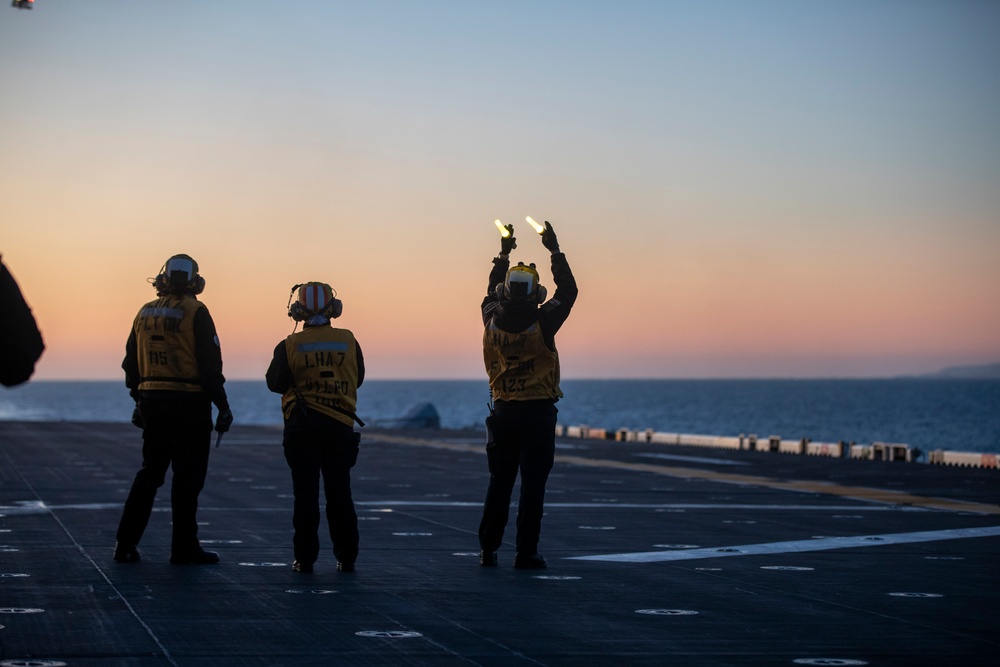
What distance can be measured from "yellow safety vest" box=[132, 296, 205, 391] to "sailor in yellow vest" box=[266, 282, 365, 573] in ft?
2.04

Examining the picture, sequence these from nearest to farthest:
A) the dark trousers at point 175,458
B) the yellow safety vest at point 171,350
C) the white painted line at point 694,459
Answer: the dark trousers at point 175,458, the yellow safety vest at point 171,350, the white painted line at point 694,459

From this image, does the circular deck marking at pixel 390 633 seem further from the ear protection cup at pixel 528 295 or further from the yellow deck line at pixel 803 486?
the yellow deck line at pixel 803 486

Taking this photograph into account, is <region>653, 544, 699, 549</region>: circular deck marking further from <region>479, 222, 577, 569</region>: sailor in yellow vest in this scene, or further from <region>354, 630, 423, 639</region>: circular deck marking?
<region>354, 630, 423, 639</region>: circular deck marking

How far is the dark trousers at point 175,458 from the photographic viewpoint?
1041cm

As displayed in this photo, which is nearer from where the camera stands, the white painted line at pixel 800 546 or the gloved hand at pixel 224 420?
the gloved hand at pixel 224 420

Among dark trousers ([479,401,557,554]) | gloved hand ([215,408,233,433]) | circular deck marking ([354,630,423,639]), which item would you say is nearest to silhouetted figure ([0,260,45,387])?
circular deck marking ([354,630,423,639])

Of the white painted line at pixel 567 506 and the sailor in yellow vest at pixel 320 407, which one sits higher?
the sailor in yellow vest at pixel 320 407

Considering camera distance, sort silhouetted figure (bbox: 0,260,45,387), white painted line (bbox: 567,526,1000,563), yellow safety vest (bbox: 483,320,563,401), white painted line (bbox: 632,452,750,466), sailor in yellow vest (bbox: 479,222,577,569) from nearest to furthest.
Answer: silhouetted figure (bbox: 0,260,45,387) → sailor in yellow vest (bbox: 479,222,577,569) → yellow safety vest (bbox: 483,320,563,401) → white painted line (bbox: 567,526,1000,563) → white painted line (bbox: 632,452,750,466)

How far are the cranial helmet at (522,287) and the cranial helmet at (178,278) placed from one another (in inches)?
92.1

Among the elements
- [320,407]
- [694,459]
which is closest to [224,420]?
[320,407]

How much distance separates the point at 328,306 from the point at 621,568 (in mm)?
2936

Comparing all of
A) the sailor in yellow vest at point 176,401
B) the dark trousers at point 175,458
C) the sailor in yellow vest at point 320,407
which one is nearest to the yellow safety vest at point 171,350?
the sailor in yellow vest at point 176,401

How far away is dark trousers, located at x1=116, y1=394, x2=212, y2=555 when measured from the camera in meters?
10.4

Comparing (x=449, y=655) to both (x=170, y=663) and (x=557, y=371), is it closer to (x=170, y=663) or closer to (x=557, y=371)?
(x=170, y=663)
